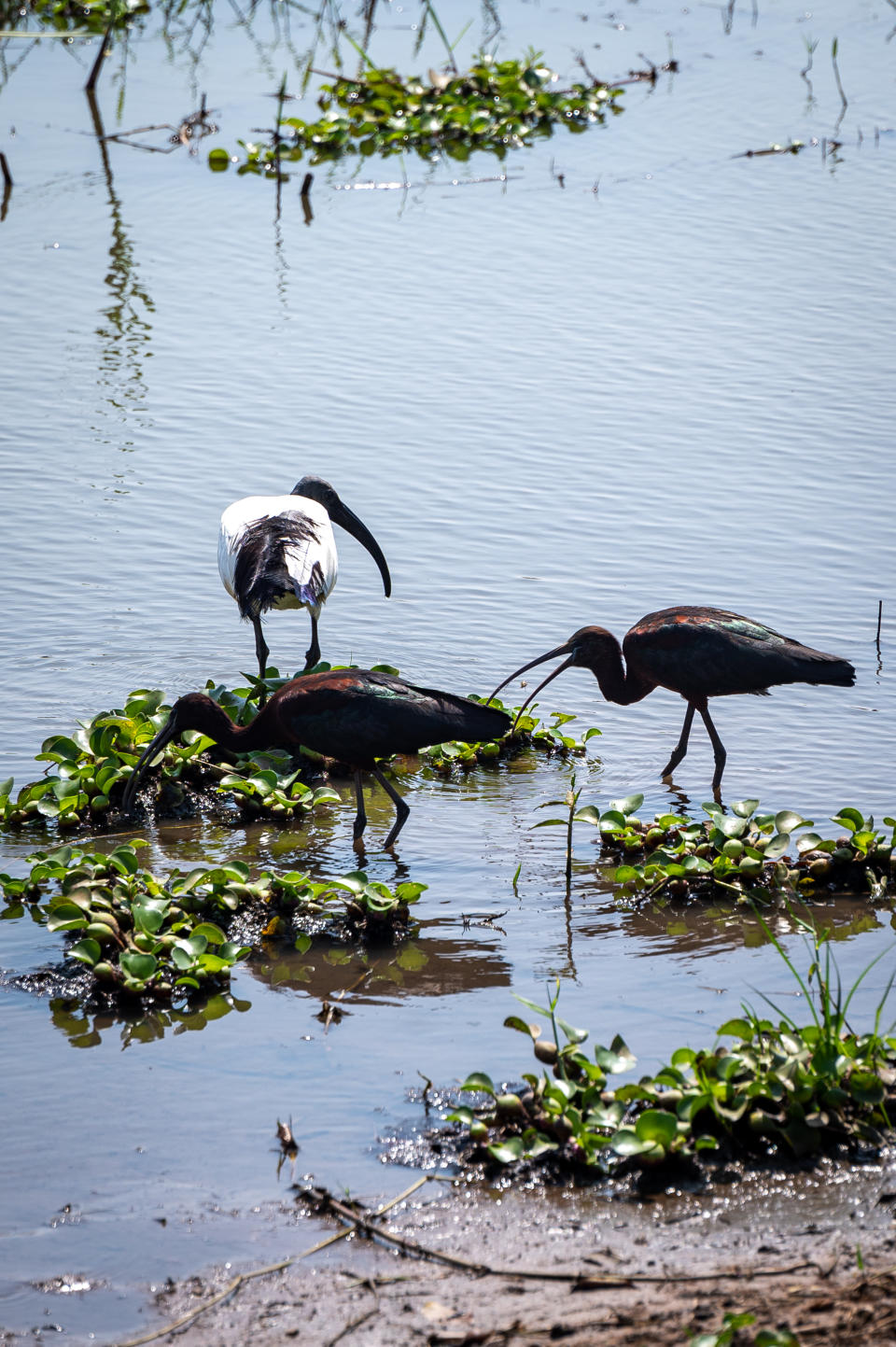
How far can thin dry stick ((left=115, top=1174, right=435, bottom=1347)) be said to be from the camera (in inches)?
150

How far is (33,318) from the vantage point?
13.3 meters

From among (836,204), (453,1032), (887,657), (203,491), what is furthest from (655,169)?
(453,1032)

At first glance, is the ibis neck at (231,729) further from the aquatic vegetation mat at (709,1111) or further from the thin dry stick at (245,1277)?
the thin dry stick at (245,1277)

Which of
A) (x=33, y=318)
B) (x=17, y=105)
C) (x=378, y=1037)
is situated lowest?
(x=378, y=1037)

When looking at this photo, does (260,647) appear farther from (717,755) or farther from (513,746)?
(717,755)

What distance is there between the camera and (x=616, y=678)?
25.3ft

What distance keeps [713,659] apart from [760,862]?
1.47m

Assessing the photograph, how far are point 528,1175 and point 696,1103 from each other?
0.48m

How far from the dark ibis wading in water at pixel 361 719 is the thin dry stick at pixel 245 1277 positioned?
8.22 feet

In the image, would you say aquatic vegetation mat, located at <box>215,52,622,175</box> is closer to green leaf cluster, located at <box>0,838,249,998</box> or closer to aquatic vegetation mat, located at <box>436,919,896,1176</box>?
green leaf cluster, located at <box>0,838,249,998</box>

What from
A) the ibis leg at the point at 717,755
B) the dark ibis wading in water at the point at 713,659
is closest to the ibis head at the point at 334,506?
the dark ibis wading in water at the point at 713,659

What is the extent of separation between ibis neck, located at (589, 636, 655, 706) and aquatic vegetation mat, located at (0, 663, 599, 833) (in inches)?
12.0

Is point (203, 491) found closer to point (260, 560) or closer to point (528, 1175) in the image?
point (260, 560)

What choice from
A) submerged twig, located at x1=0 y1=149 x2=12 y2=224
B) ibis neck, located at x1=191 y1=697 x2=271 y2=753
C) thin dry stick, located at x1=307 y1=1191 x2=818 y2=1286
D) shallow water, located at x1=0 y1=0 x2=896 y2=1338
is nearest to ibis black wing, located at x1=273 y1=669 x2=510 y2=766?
ibis neck, located at x1=191 y1=697 x2=271 y2=753
